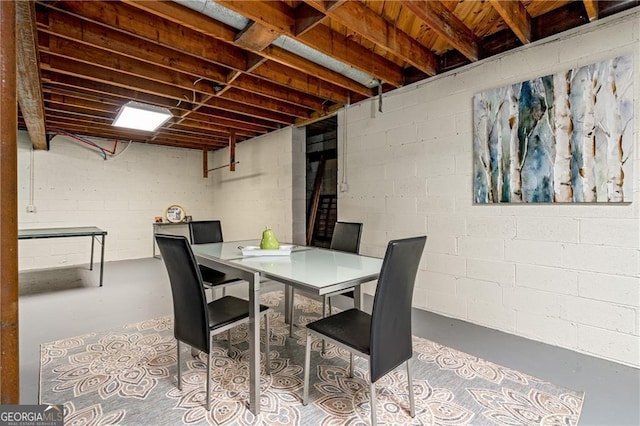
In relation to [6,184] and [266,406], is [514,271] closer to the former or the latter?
[266,406]

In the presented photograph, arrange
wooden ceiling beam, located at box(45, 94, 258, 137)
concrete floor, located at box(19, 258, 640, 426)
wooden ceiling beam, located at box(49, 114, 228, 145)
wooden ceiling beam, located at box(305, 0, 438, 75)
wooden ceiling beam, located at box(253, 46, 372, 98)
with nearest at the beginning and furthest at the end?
1. concrete floor, located at box(19, 258, 640, 426)
2. wooden ceiling beam, located at box(305, 0, 438, 75)
3. wooden ceiling beam, located at box(253, 46, 372, 98)
4. wooden ceiling beam, located at box(45, 94, 258, 137)
5. wooden ceiling beam, located at box(49, 114, 228, 145)

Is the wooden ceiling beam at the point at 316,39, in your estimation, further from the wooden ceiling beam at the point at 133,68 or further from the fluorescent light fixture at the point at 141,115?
the fluorescent light fixture at the point at 141,115

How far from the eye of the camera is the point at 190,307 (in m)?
1.74

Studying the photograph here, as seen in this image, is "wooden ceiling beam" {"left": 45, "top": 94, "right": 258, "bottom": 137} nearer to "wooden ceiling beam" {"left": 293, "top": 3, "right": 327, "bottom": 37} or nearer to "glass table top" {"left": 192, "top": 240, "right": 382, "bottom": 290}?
"glass table top" {"left": 192, "top": 240, "right": 382, "bottom": 290}

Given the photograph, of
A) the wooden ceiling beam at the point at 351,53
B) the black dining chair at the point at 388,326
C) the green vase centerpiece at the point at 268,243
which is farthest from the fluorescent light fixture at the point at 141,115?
the black dining chair at the point at 388,326

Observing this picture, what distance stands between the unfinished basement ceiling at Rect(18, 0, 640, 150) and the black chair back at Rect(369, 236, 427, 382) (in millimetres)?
1600

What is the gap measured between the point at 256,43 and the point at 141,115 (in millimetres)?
1946

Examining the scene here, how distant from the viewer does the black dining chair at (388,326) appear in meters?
1.37

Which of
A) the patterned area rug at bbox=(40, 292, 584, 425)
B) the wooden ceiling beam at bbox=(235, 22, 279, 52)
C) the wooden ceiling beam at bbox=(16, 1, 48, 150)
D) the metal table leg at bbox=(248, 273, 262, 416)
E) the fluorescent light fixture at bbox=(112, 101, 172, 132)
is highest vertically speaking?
the wooden ceiling beam at bbox=(235, 22, 279, 52)

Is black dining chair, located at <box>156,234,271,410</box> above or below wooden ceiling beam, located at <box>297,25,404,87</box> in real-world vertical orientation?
below

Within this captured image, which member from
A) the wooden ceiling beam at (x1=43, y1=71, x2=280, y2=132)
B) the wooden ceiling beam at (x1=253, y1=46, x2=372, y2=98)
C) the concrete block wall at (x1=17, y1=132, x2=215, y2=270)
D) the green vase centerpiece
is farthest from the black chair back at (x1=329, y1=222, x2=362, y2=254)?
the concrete block wall at (x1=17, y1=132, x2=215, y2=270)

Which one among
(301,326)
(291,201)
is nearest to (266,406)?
(301,326)

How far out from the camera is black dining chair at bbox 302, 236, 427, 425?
1.37 m

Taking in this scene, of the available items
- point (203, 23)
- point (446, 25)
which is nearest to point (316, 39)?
point (203, 23)
